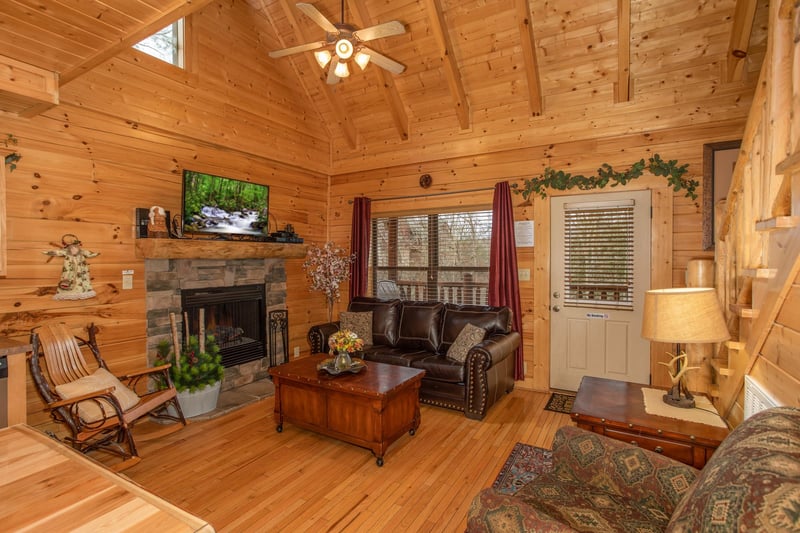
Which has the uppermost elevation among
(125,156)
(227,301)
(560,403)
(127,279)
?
(125,156)

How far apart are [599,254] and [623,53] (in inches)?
76.4

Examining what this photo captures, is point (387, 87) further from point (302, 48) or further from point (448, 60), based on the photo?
point (302, 48)

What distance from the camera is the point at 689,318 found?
6.52 feet

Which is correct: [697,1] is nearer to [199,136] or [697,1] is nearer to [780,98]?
[780,98]

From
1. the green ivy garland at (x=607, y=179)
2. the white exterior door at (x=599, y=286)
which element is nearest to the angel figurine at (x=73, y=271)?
the green ivy garland at (x=607, y=179)

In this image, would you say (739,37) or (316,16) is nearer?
(316,16)

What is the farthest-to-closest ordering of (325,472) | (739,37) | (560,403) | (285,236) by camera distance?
(285,236), (560,403), (739,37), (325,472)

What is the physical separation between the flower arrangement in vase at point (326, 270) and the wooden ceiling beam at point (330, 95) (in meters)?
1.59

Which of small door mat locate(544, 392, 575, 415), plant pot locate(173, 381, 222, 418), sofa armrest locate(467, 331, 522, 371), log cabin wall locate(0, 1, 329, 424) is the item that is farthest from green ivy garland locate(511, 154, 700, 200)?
plant pot locate(173, 381, 222, 418)

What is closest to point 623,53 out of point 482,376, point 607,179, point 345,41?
point 607,179

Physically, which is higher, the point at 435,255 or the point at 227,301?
the point at 435,255

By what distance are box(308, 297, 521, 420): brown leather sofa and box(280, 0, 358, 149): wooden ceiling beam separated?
234 centimetres

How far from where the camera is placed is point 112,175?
3654 mm

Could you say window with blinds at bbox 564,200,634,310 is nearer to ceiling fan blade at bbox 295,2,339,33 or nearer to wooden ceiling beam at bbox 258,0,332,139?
ceiling fan blade at bbox 295,2,339,33
